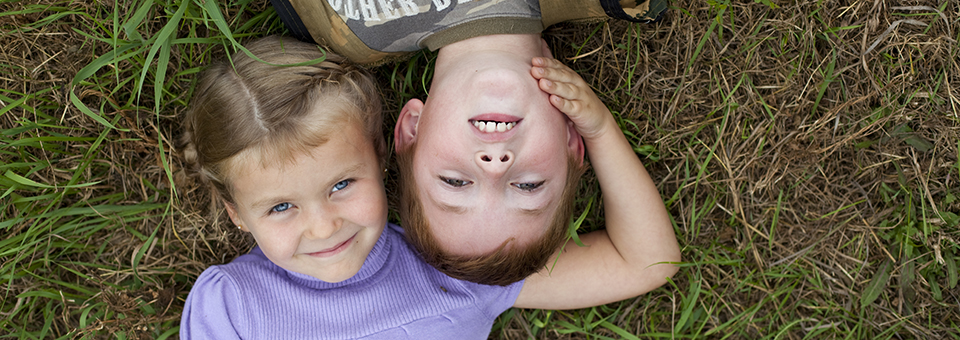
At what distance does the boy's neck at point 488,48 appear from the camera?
7.30ft

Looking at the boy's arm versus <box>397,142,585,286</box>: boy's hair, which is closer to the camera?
<box>397,142,585,286</box>: boy's hair

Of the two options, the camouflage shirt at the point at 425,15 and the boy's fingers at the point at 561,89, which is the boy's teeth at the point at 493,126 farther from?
the camouflage shirt at the point at 425,15

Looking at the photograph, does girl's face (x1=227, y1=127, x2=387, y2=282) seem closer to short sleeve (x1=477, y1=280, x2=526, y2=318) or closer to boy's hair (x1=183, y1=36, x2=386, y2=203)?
boy's hair (x1=183, y1=36, x2=386, y2=203)

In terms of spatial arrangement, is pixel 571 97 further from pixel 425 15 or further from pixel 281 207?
pixel 281 207

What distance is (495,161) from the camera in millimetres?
1930

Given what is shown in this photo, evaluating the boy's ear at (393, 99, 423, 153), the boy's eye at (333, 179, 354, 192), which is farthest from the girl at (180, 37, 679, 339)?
the boy's ear at (393, 99, 423, 153)

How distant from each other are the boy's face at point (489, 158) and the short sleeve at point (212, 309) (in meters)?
1.12

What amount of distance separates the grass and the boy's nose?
96 centimetres

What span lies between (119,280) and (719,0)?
3240 mm

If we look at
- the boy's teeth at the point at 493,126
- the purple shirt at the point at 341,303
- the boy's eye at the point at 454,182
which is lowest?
the purple shirt at the point at 341,303

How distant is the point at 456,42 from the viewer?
2266mm

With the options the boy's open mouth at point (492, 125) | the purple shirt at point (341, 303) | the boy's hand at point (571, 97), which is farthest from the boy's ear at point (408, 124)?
the purple shirt at point (341, 303)

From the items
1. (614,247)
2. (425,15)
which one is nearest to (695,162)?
(614,247)

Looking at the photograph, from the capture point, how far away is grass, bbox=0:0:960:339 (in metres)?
2.58
